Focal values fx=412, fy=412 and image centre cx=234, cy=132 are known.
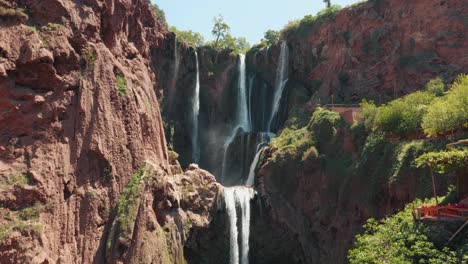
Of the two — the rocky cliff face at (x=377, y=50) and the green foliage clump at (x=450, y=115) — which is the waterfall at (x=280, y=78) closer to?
the rocky cliff face at (x=377, y=50)

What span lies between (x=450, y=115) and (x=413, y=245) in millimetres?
11341

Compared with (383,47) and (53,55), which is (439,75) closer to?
(383,47)

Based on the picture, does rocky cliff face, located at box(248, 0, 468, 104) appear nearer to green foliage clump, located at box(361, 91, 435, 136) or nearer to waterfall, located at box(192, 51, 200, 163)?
green foliage clump, located at box(361, 91, 435, 136)

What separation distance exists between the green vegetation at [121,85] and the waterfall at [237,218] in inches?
445

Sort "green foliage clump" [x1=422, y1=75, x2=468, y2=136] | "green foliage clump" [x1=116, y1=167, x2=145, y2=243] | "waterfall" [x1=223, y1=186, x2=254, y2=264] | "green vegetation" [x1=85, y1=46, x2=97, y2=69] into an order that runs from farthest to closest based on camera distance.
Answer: "waterfall" [x1=223, y1=186, x2=254, y2=264], "green vegetation" [x1=85, y1=46, x2=97, y2=69], "green foliage clump" [x1=116, y1=167, x2=145, y2=243], "green foliage clump" [x1=422, y1=75, x2=468, y2=136]

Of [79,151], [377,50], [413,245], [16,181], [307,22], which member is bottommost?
[413,245]

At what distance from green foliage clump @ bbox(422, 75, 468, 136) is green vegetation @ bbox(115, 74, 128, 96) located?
20.1 m

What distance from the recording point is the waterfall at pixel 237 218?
32375mm

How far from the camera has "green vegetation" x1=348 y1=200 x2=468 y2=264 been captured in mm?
14523

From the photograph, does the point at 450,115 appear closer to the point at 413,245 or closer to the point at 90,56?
the point at 413,245

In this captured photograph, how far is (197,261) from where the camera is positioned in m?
31.1

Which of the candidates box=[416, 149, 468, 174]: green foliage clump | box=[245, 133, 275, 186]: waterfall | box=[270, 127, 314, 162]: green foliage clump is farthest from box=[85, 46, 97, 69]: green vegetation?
box=[416, 149, 468, 174]: green foliage clump

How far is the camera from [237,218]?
33219 millimetres

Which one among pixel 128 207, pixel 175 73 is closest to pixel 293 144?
pixel 128 207
